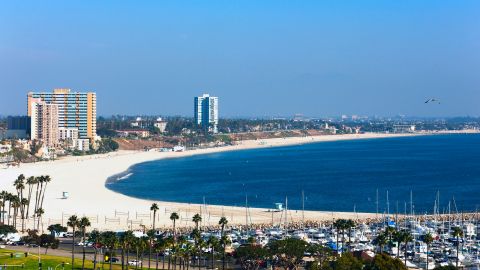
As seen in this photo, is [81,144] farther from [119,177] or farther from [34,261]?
[34,261]

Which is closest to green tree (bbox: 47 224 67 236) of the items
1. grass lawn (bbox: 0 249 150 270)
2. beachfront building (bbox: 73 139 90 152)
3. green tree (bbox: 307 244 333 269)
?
grass lawn (bbox: 0 249 150 270)

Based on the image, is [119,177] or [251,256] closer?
[251,256]

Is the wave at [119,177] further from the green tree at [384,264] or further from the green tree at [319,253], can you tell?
the green tree at [384,264]

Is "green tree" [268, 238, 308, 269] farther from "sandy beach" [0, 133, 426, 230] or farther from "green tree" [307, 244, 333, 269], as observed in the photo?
"sandy beach" [0, 133, 426, 230]

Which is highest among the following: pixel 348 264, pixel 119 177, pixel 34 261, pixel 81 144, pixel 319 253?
pixel 81 144

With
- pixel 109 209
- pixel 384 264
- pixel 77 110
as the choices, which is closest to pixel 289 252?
pixel 384 264

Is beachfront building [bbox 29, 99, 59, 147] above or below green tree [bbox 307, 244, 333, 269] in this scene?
above

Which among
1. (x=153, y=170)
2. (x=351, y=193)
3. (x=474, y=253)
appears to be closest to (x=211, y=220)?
(x=474, y=253)
